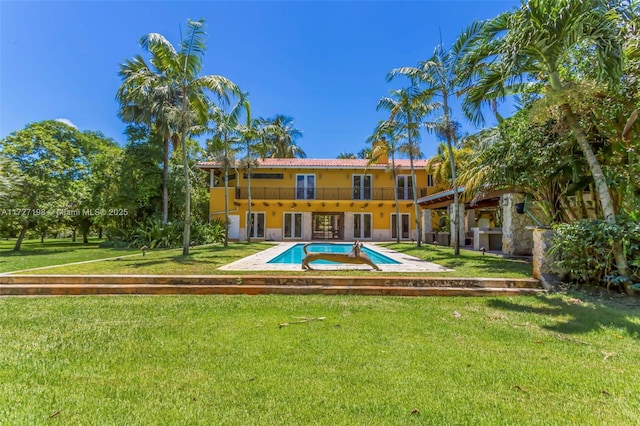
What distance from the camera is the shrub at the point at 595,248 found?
15.6 ft

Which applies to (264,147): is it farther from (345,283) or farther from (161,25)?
(345,283)

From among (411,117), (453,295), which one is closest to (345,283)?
(453,295)

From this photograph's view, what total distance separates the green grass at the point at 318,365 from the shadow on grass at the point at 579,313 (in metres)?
0.03

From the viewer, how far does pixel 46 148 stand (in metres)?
14.4

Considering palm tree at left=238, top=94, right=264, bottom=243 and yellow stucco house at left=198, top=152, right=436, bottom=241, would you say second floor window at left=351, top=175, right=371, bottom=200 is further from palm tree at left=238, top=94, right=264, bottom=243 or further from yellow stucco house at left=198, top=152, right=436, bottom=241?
palm tree at left=238, top=94, right=264, bottom=243

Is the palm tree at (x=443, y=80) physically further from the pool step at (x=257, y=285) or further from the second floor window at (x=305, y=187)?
the second floor window at (x=305, y=187)

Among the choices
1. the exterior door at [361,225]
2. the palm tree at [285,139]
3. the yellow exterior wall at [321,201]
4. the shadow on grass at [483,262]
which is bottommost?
the shadow on grass at [483,262]

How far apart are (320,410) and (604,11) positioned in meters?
6.99

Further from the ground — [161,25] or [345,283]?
[161,25]

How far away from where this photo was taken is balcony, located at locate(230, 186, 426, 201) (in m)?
21.1

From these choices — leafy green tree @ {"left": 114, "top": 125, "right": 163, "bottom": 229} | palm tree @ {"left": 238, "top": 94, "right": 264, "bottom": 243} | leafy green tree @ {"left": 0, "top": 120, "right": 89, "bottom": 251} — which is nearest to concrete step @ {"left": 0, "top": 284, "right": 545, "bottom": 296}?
leafy green tree @ {"left": 0, "top": 120, "right": 89, "bottom": 251}

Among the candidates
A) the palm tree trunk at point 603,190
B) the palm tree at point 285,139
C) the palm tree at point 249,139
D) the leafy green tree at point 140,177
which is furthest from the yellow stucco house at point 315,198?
the palm tree trunk at point 603,190

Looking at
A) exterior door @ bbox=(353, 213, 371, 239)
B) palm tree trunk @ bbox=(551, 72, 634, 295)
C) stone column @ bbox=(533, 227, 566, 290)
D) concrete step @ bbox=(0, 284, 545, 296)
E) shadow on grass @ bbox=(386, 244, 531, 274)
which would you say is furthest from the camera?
exterior door @ bbox=(353, 213, 371, 239)

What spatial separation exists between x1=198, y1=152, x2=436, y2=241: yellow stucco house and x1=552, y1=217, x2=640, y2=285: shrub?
50.9 ft
